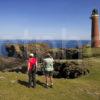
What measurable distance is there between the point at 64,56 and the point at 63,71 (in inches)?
1070

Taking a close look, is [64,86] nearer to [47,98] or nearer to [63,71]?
[47,98]

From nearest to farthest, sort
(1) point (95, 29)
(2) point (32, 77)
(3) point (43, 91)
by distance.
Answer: (3) point (43, 91) < (2) point (32, 77) < (1) point (95, 29)

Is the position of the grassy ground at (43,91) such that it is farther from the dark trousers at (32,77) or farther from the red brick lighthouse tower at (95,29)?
the red brick lighthouse tower at (95,29)

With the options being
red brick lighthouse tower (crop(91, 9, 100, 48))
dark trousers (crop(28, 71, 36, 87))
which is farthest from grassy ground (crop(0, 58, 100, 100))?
red brick lighthouse tower (crop(91, 9, 100, 48))

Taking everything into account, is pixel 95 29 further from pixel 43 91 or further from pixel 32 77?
pixel 43 91

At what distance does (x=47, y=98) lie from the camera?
21984 mm

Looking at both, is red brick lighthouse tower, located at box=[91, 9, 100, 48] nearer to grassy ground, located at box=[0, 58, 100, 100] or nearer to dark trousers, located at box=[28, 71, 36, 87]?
grassy ground, located at box=[0, 58, 100, 100]

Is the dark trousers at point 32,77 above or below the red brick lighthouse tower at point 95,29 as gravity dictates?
below

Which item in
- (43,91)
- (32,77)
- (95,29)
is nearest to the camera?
(43,91)

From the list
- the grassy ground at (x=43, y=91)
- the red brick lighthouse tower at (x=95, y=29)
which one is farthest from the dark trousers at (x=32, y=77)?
the red brick lighthouse tower at (x=95, y=29)

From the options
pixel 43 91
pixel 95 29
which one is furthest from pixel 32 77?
pixel 95 29

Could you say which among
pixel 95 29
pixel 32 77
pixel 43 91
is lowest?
pixel 43 91

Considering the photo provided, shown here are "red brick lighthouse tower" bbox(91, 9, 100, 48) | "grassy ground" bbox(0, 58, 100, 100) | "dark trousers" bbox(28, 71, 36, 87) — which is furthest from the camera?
"red brick lighthouse tower" bbox(91, 9, 100, 48)

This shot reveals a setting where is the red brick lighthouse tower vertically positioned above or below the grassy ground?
above
